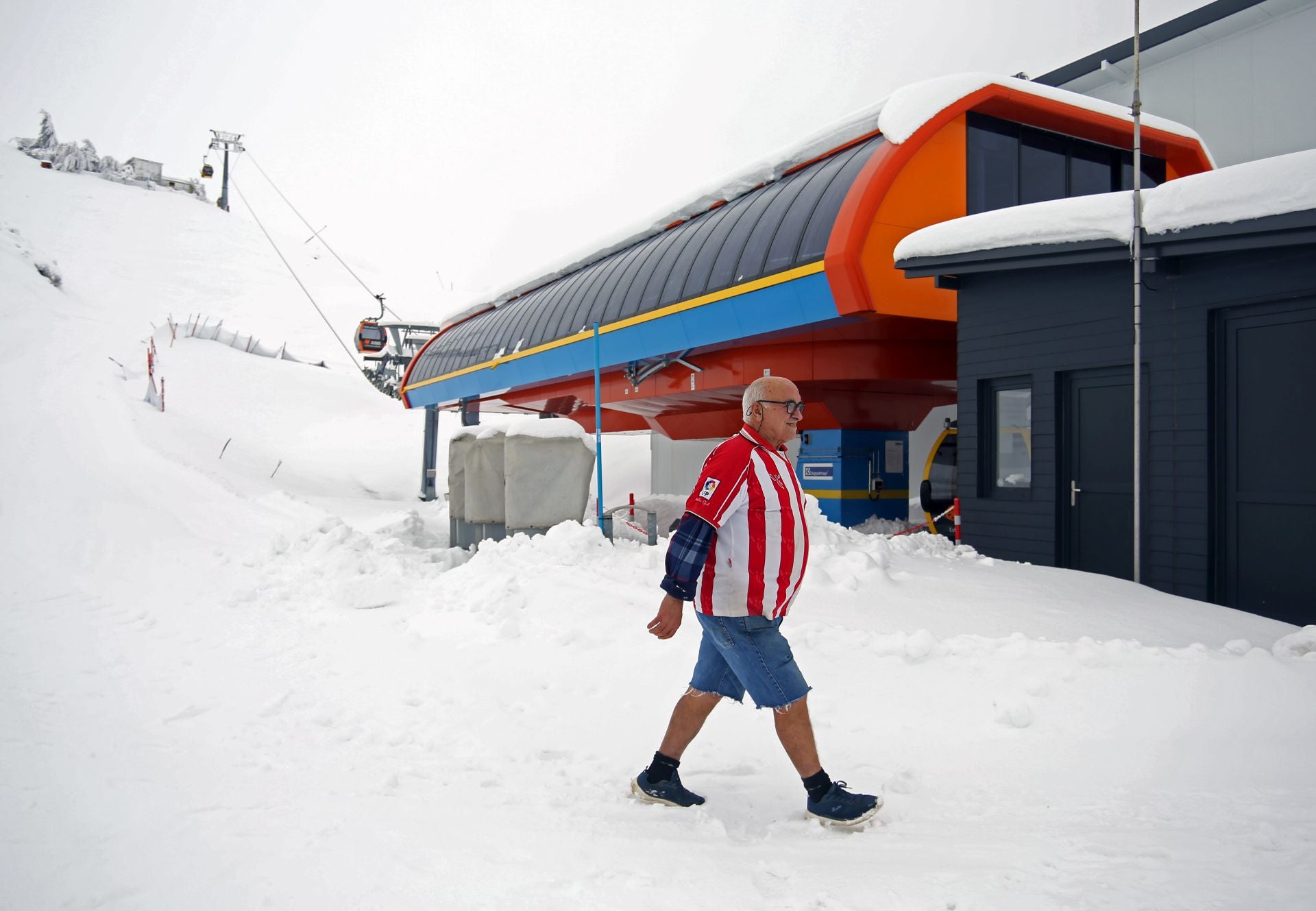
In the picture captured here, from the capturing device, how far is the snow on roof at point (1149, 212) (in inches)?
236

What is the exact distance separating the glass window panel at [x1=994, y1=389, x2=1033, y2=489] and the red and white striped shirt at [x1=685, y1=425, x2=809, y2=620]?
19.0 feet

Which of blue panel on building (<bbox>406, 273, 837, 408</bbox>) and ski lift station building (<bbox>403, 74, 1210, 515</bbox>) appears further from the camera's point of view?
blue panel on building (<bbox>406, 273, 837, 408</bbox>)

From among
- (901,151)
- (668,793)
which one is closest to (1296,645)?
(668,793)

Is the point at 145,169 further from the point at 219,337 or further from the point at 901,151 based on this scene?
the point at 901,151

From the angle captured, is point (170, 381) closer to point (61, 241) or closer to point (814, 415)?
point (814, 415)

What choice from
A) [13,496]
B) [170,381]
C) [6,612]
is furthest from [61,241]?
[6,612]

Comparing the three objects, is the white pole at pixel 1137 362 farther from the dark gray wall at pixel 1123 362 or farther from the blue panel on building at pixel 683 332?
the blue panel on building at pixel 683 332

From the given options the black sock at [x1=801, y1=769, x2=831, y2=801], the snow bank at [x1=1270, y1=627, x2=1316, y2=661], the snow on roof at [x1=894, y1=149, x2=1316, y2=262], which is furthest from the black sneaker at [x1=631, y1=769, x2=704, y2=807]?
the snow on roof at [x1=894, y1=149, x2=1316, y2=262]

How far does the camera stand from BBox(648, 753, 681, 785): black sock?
3.63m

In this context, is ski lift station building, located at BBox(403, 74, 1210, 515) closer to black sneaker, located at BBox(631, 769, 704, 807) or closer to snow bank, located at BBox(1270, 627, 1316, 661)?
snow bank, located at BBox(1270, 627, 1316, 661)

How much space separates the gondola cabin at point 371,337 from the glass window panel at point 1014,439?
23197mm

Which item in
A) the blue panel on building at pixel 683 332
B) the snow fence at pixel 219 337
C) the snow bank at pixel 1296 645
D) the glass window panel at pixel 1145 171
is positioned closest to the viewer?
the snow bank at pixel 1296 645

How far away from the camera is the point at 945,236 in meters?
8.16

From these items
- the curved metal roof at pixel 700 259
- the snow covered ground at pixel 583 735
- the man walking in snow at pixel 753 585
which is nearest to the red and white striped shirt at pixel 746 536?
the man walking in snow at pixel 753 585
